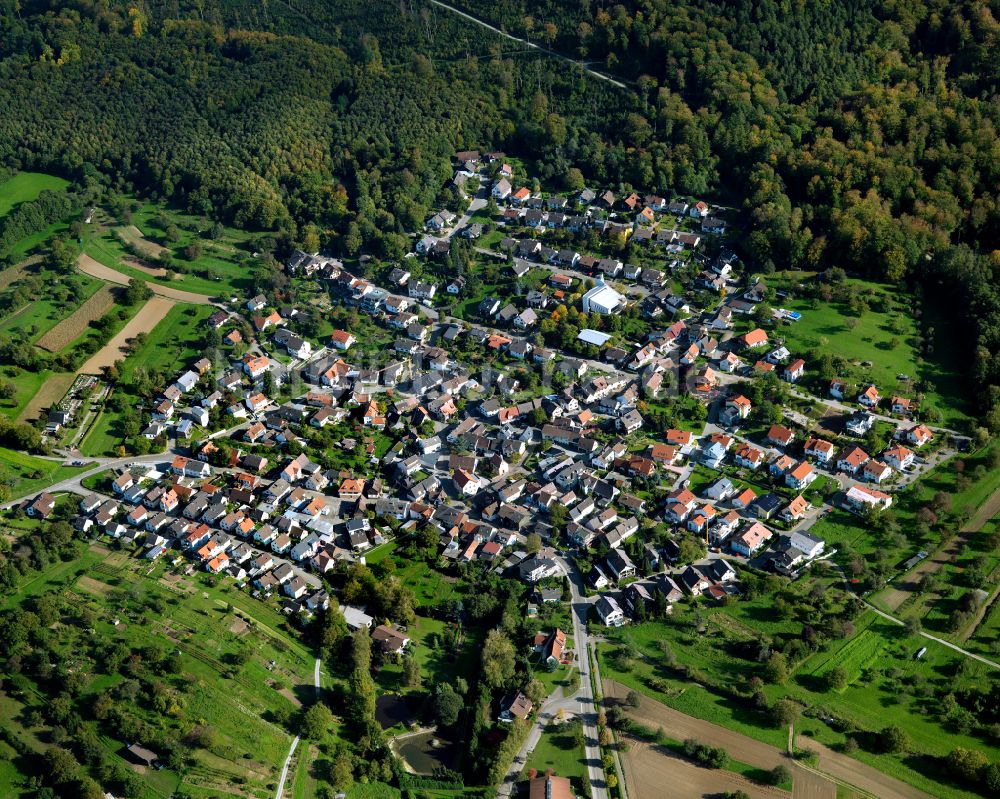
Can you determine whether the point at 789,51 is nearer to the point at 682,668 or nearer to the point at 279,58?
the point at 279,58

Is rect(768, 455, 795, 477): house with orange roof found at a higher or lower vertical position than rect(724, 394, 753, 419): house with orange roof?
lower

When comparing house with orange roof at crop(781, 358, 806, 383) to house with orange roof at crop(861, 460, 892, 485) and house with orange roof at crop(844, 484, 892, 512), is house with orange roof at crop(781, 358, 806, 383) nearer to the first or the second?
house with orange roof at crop(861, 460, 892, 485)

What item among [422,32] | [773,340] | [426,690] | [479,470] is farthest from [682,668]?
[422,32]

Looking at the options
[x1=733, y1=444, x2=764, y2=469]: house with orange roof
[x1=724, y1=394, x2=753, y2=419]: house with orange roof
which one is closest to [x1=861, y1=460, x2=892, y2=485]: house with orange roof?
[x1=733, y1=444, x2=764, y2=469]: house with orange roof

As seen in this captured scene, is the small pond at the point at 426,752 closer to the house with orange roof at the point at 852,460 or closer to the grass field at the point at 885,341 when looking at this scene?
the house with orange roof at the point at 852,460

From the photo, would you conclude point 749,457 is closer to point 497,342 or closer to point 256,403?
point 497,342

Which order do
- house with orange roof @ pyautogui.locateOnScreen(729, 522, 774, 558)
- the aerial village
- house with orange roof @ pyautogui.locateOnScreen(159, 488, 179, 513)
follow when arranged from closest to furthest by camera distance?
1. house with orange roof @ pyautogui.locateOnScreen(729, 522, 774, 558)
2. the aerial village
3. house with orange roof @ pyautogui.locateOnScreen(159, 488, 179, 513)
